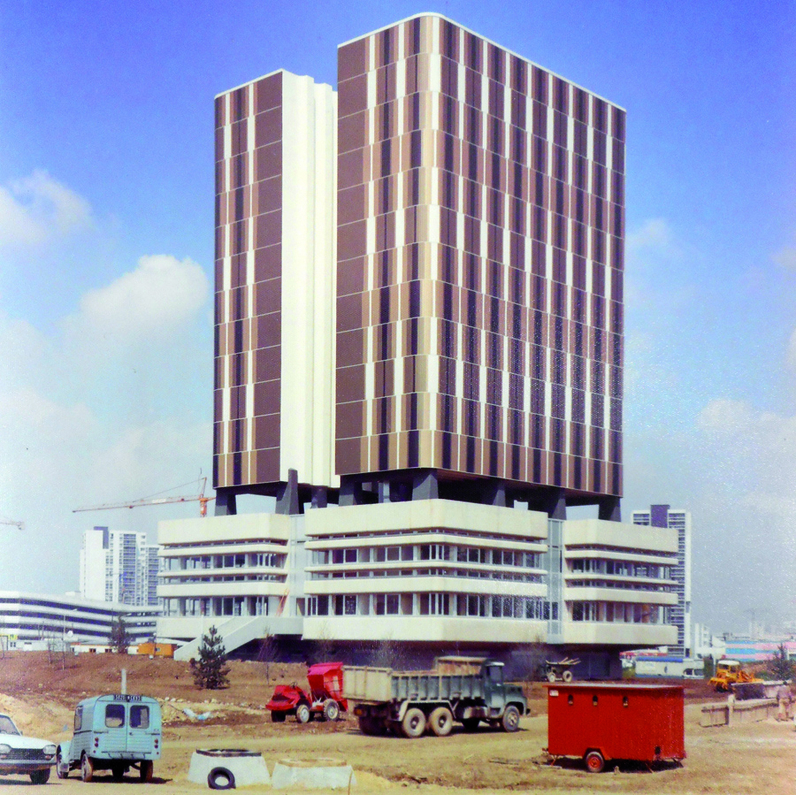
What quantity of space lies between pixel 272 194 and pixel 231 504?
118 feet

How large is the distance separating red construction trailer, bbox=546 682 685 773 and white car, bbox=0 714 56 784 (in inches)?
776

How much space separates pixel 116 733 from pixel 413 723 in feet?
59.9

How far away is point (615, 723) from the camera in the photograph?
5238 centimetres

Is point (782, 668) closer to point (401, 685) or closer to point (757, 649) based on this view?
point (757, 649)

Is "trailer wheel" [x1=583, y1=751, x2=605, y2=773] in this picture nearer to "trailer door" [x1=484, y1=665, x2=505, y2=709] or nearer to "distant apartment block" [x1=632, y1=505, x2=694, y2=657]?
"trailer door" [x1=484, y1=665, x2=505, y2=709]

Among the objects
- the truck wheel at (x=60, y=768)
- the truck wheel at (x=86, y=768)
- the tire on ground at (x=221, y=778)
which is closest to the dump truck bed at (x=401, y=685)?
the tire on ground at (x=221, y=778)

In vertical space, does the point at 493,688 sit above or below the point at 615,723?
below

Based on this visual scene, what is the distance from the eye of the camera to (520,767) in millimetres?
54156

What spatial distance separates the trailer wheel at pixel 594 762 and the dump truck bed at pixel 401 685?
11136mm

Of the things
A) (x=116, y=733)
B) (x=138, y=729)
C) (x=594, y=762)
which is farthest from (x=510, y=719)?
(x=116, y=733)

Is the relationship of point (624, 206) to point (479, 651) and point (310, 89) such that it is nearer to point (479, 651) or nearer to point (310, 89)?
point (310, 89)

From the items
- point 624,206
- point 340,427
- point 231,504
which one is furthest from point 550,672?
point 624,206

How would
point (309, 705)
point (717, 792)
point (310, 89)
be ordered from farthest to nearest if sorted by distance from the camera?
point (310, 89), point (309, 705), point (717, 792)

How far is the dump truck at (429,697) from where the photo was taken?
201 feet
